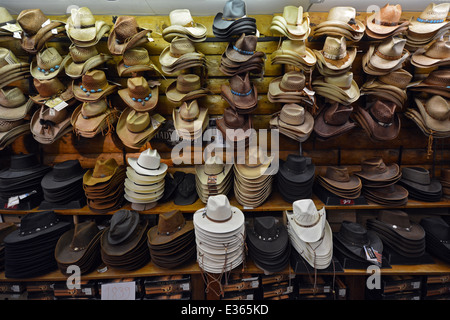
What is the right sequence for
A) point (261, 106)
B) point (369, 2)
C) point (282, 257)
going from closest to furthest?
point (282, 257) < point (369, 2) < point (261, 106)

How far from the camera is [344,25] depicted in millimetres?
2576

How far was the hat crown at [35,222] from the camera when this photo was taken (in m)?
2.73

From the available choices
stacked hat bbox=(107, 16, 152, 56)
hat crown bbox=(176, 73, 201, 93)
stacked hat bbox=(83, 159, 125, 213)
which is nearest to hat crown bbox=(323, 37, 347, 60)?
hat crown bbox=(176, 73, 201, 93)

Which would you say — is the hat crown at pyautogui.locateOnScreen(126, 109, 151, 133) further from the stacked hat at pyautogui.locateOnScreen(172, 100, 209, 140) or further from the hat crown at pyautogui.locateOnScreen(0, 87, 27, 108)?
the hat crown at pyautogui.locateOnScreen(0, 87, 27, 108)

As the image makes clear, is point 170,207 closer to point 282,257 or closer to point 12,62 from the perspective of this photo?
point 282,257

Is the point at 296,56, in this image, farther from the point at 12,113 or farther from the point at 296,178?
the point at 12,113

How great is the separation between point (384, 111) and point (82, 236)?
12.1 ft

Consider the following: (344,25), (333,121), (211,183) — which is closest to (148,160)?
(211,183)

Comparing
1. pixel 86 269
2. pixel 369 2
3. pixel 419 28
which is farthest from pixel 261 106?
pixel 86 269

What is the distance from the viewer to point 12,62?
2.84 metres

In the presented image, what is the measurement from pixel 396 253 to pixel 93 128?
377cm

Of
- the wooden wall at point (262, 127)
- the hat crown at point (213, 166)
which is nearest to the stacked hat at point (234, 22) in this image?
the wooden wall at point (262, 127)

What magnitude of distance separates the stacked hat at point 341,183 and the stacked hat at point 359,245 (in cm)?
38

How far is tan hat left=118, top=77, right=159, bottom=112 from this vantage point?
8.86ft
